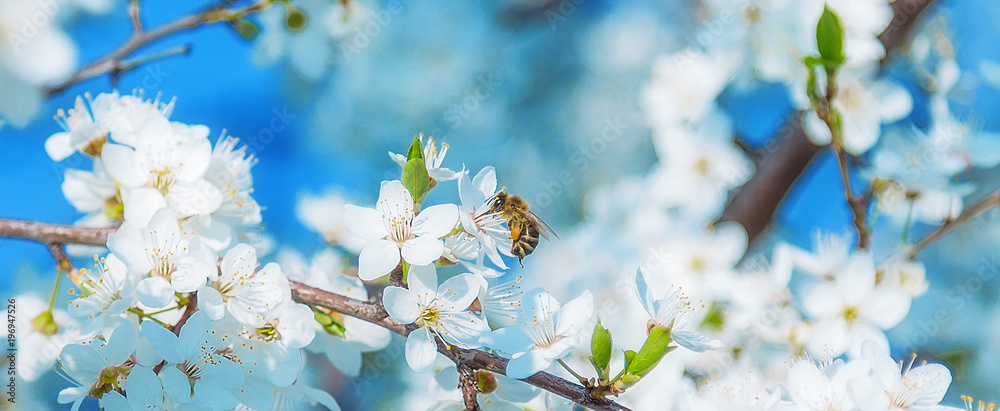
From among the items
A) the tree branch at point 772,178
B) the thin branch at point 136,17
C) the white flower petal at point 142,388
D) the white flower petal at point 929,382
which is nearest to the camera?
the white flower petal at point 142,388

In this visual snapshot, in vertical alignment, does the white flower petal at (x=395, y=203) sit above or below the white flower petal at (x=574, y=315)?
above

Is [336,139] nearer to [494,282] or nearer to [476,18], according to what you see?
[476,18]

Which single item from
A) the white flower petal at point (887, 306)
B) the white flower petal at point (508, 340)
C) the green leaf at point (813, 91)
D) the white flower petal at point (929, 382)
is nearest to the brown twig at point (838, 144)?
the green leaf at point (813, 91)

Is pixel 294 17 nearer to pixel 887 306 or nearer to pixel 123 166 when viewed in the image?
pixel 123 166

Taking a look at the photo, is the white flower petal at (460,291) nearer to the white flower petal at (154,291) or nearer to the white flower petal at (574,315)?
the white flower petal at (574,315)

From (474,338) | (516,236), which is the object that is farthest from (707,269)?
(474,338)

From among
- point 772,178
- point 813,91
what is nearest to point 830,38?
point 813,91
